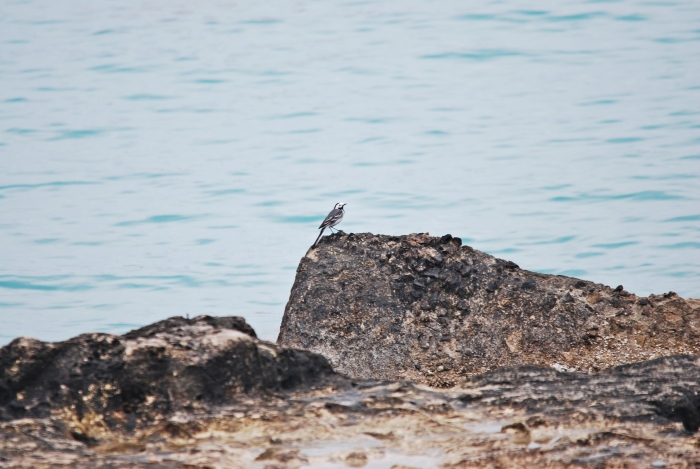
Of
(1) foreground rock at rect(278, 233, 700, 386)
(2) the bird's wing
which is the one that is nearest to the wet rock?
(1) foreground rock at rect(278, 233, 700, 386)

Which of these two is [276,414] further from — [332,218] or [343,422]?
[332,218]

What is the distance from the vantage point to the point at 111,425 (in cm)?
312

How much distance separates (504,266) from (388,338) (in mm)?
856

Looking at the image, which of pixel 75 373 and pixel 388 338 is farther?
pixel 388 338

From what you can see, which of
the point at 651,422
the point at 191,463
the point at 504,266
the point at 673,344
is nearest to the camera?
the point at 191,463

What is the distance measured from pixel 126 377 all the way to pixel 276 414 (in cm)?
59

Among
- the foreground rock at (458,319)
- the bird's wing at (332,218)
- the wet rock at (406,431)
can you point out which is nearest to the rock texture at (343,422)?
the wet rock at (406,431)

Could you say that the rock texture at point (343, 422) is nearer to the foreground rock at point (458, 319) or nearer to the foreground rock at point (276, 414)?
the foreground rock at point (276, 414)

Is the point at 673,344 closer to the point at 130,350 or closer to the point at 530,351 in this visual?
the point at 530,351

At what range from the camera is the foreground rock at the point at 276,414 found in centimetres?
293

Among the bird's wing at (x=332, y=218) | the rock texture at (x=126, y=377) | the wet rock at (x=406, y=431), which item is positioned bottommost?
the wet rock at (x=406, y=431)

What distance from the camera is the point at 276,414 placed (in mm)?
3201

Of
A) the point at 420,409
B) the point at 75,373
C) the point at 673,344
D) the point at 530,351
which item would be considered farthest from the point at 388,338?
the point at 75,373

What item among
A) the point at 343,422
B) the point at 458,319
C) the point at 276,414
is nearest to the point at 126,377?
the point at 276,414
